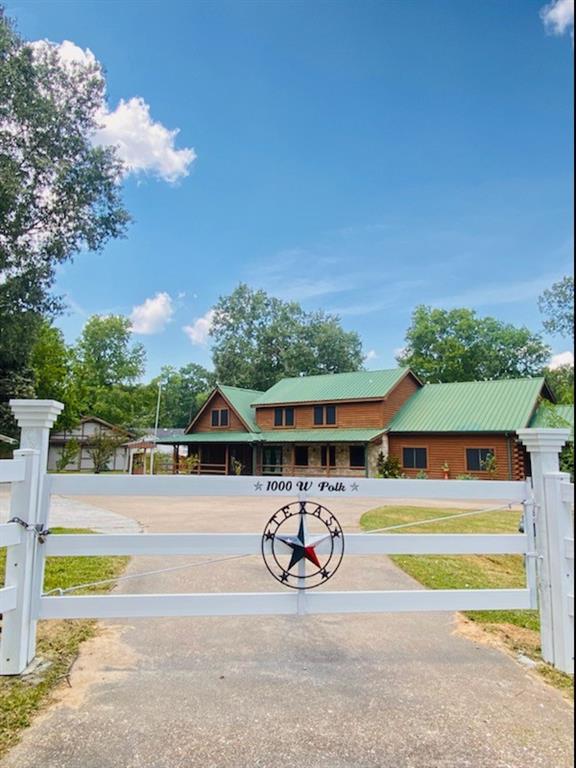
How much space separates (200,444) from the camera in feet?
93.1

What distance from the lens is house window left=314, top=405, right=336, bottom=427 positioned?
2499cm

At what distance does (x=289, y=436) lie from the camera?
2514 centimetres

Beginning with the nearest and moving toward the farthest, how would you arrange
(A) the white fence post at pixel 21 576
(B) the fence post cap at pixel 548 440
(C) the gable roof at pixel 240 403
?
1. (A) the white fence post at pixel 21 576
2. (B) the fence post cap at pixel 548 440
3. (C) the gable roof at pixel 240 403

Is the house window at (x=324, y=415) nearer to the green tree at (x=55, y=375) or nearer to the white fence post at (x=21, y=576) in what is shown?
the green tree at (x=55, y=375)

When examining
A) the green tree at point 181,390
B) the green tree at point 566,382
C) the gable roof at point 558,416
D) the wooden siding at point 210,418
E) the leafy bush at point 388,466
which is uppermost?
the green tree at point 181,390

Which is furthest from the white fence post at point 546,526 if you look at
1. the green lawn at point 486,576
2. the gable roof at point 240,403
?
the gable roof at point 240,403

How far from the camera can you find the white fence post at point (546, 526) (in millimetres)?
2879

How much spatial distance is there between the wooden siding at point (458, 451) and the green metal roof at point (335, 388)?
2.69 meters

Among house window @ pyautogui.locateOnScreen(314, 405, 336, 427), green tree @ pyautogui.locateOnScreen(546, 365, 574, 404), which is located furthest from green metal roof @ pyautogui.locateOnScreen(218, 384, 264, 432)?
green tree @ pyautogui.locateOnScreen(546, 365, 574, 404)

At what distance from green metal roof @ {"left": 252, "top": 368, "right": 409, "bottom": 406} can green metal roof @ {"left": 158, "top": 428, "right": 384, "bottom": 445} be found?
1721 millimetres

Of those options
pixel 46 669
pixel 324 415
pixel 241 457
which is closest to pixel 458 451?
pixel 324 415

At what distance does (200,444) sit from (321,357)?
1893 cm

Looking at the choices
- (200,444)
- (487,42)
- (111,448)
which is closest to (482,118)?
(487,42)

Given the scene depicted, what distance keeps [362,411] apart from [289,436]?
4.24 meters
